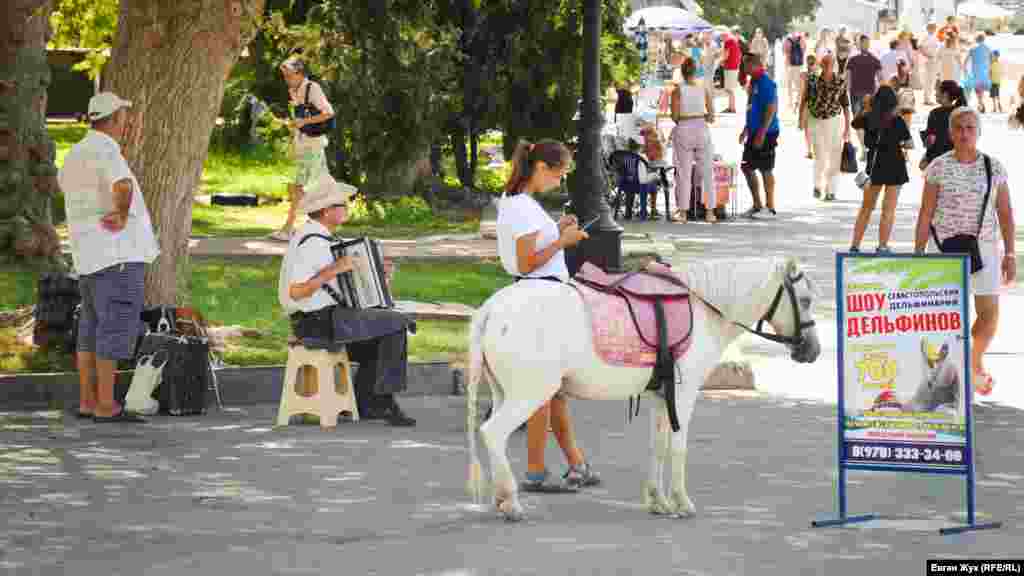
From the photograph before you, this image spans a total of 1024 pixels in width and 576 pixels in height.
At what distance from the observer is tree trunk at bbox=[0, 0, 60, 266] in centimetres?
1903

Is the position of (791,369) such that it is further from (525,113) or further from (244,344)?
(525,113)

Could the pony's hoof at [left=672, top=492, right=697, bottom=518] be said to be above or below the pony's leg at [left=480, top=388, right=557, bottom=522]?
below

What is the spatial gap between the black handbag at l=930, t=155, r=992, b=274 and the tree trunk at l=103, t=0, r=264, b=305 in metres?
5.19

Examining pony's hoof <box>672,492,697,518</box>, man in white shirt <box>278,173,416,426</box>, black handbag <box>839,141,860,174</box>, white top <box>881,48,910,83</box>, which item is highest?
white top <box>881,48,910,83</box>

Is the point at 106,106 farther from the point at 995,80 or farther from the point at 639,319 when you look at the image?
the point at 995,80

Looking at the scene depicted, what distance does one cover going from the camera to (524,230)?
10508mm

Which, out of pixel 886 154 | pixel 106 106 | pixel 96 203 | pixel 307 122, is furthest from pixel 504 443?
pixel 886 154

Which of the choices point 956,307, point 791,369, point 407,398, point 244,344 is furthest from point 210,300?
point 956,307

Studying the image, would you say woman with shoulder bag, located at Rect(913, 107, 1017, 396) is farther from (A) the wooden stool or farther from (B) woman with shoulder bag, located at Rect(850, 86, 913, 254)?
(B) woman with shoulder bag, located at Rect(850, 86, 913, 254)

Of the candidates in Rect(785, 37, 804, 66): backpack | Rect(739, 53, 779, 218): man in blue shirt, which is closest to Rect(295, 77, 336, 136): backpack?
Rect(739, 53, 779, 218): man in blue shirt

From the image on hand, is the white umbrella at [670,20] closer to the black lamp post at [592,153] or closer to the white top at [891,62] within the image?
the white top at [891,62]

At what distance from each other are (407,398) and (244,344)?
1745 mm

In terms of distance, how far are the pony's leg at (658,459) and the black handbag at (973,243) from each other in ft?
12.5

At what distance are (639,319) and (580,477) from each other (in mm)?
1133
